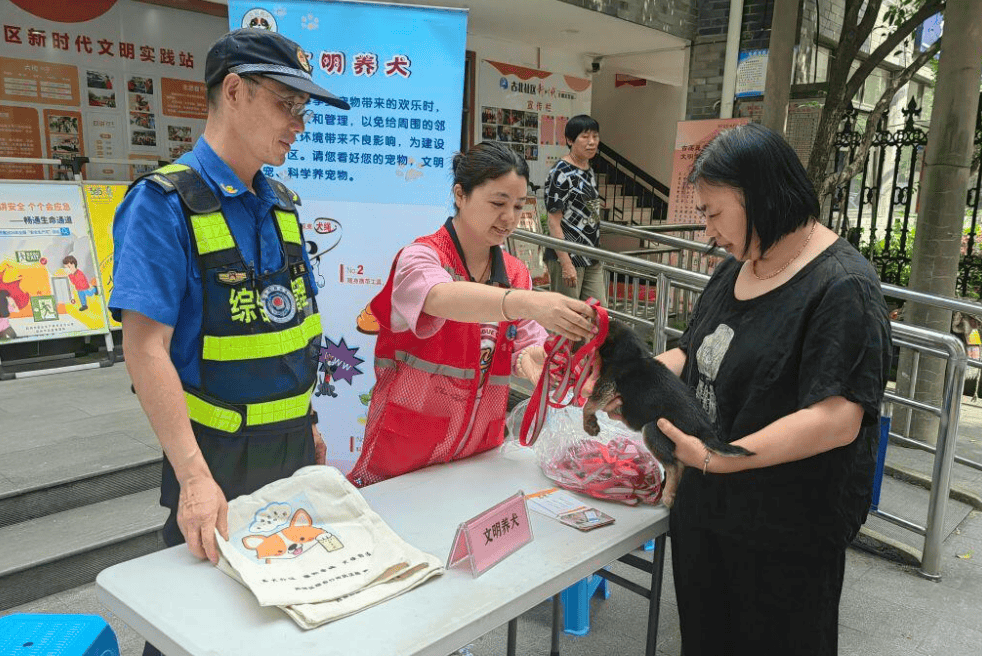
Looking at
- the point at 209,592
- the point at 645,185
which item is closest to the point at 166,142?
the point at 209,592

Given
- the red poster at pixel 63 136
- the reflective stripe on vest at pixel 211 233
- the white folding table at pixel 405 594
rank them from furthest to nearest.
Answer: the red poster at pixel 63 136
the reflective stripe on vest at pixel 211 233
the white folding table at pixel 405 594

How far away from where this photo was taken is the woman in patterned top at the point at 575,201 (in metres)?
4.96

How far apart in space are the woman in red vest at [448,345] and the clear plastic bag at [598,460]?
0.18 m

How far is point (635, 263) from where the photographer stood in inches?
159

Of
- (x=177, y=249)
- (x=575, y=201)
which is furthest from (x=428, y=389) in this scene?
(x=575, y=201)

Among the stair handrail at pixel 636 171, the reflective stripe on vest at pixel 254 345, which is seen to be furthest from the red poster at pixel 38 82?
the stair handrail at pixel 636 171

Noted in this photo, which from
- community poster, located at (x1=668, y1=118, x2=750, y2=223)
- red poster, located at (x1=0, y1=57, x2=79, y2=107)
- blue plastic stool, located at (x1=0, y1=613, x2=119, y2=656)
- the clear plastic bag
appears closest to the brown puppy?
the clear plastic bag

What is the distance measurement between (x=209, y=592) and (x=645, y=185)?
12.0m

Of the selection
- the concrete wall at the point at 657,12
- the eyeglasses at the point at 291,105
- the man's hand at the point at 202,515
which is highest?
the concrete wall at the point at 657,12

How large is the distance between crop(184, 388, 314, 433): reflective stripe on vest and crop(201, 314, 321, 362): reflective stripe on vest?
10 centimetres

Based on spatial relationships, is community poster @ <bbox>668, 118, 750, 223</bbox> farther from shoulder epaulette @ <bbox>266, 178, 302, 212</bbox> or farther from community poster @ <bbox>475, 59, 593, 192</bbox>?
shoulder epaulette @ <bbox>266, 178, 302, 212</bbox>

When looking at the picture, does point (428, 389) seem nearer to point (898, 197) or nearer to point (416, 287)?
point (416, 287)

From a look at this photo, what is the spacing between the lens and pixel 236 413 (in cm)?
151

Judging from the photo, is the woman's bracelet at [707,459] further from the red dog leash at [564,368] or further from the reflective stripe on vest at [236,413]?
the reflective stripe on vest at [236,413]
